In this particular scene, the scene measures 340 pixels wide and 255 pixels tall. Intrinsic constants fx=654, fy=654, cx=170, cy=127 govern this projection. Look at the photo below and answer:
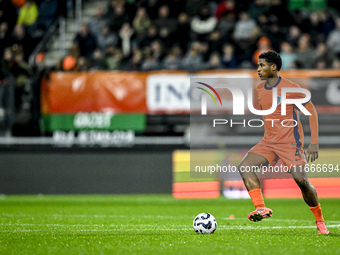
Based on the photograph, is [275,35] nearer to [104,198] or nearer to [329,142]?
[329,142]

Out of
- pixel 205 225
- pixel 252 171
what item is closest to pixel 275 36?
pixel 252 171

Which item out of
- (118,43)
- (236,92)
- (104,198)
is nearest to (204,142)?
(236,92)

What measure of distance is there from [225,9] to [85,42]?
3772 millimetres

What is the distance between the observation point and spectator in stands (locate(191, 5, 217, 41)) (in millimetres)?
16750

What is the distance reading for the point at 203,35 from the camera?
1675 centimetres

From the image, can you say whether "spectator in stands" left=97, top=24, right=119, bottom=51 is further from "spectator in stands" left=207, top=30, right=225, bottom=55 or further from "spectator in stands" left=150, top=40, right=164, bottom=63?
"spectator in stands" left=207, top=30, right=225, bottom=55

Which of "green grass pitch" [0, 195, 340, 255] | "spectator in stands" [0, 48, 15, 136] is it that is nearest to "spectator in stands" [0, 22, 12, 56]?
"spectator in stands" [0, 48, 15, 136]

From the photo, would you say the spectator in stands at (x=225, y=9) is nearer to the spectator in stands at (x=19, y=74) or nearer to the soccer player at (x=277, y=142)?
the spectator in stands at (x=19, y=74)

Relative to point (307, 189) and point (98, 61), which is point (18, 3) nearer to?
point (98, 61)

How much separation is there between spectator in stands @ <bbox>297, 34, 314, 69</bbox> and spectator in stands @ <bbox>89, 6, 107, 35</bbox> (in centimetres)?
516

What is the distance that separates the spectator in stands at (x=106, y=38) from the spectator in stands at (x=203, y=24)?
2.06 metres

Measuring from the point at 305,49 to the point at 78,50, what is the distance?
222 inches

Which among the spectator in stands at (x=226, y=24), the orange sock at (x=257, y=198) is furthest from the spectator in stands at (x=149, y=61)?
the orange sock at (x=257, y=198)

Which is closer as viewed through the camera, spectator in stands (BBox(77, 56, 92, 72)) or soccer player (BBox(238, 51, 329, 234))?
soccer player (BBox(238, 51, 329, 234))
